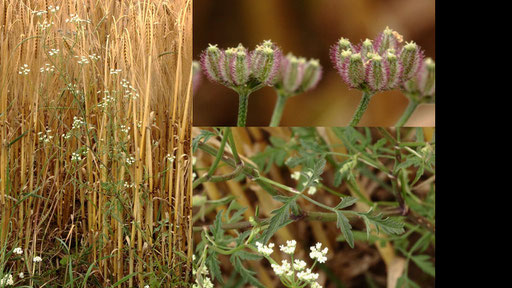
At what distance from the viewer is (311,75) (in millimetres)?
1773

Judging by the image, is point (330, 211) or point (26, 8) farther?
point (26, 8)

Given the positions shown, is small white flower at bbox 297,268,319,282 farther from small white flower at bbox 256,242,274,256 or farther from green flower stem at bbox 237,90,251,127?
green flower stem at bbox 237,90,251,127

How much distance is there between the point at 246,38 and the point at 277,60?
0.41 ft

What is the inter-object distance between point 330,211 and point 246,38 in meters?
0.63

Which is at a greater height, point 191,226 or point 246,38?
point 246,38

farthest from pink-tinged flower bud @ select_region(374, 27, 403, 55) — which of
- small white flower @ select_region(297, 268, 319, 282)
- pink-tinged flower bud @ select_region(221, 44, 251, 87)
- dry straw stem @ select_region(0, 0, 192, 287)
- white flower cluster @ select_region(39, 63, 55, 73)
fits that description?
white flower cluster @ select_region(39, 63, 55, 73)

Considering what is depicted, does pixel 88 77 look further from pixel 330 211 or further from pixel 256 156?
pixel 330 211

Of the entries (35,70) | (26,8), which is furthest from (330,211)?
(26,8)

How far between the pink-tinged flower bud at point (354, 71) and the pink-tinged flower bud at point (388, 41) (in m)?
0.07

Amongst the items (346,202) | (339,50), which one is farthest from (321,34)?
(346,202)

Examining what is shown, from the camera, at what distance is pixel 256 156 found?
1.83 meters
